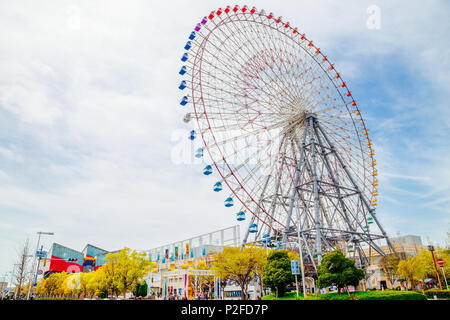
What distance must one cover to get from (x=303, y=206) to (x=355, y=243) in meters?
8.12

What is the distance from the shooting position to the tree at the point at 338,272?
84.9 feet

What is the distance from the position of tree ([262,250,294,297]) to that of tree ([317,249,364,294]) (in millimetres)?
3942

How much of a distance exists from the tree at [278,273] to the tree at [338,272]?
3942 millimetres

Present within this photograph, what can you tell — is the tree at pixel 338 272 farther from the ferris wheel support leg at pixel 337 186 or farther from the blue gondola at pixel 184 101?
the blue gondola at pixel 184 101

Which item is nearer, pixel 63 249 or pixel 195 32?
pixel 195 32

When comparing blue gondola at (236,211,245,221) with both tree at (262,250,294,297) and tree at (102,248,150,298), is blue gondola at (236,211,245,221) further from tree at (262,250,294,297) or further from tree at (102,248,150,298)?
tree at (102,248,150,298)

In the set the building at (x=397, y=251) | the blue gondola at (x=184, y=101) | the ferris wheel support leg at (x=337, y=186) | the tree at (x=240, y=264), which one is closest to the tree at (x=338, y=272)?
the tree at (x=240, y=264)

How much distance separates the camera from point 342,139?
1572 inches

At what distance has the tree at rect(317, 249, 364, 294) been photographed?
84.9 ft

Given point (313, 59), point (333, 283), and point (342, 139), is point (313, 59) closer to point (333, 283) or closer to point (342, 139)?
point (342, 139)

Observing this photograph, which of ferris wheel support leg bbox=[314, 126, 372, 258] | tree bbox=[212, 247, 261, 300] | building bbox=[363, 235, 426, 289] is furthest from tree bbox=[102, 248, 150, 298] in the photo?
building bbox=[363, 235, 426, 289]

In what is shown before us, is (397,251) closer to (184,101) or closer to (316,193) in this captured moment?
(316,193)
